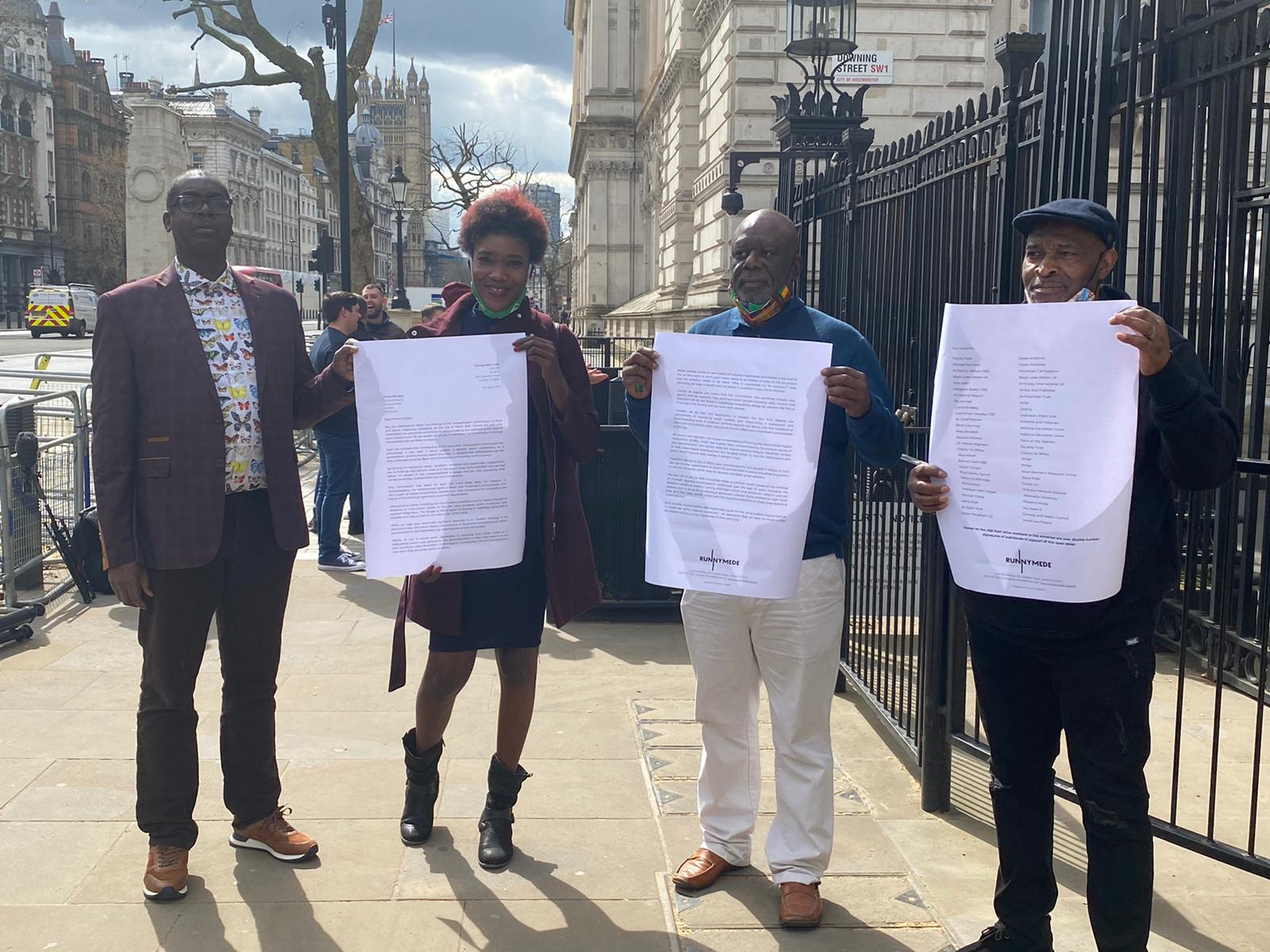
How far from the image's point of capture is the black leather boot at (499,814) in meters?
3.97

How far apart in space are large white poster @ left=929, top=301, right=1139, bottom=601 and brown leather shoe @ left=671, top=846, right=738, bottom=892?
1.36m

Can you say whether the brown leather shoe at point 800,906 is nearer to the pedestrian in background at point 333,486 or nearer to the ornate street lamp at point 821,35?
the pedestrian in background at point 333,486

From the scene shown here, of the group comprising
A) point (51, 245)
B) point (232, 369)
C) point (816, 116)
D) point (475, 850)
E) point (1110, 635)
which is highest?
point (51, 245)

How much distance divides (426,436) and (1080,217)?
1.97 m

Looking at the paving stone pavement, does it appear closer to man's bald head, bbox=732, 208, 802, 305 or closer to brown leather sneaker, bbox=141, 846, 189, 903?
brown leather sneaker, bbox=141, 846, 189, 903

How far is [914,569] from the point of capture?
5.05 meters

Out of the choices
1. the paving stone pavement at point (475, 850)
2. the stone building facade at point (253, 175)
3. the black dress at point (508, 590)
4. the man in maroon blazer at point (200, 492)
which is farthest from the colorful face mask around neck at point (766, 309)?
the stone building facade at point (253, 175)

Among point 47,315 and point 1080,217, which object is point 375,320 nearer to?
point 1080,217

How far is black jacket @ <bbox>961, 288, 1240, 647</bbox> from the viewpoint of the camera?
2629 millimetres

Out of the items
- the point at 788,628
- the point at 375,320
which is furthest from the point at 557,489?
the point at 375,320

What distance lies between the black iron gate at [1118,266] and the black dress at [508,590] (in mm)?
1266

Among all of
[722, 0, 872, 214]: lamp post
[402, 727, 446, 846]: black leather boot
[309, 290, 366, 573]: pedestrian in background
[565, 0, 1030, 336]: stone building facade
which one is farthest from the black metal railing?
[402, 727, 446, 846]: black leather boot

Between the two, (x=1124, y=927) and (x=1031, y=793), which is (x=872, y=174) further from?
(x=1124, y=927)

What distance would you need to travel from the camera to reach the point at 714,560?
3.45 m
